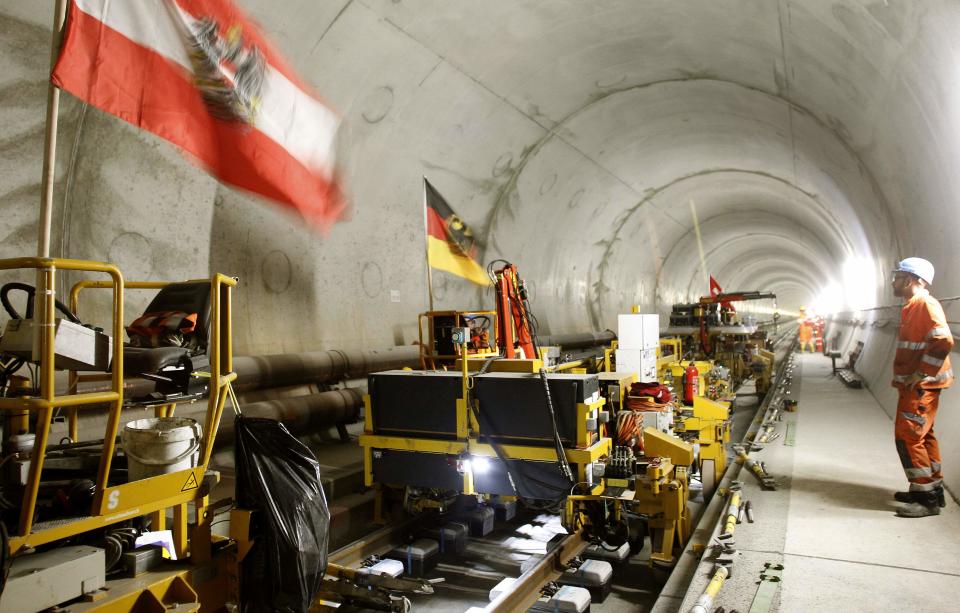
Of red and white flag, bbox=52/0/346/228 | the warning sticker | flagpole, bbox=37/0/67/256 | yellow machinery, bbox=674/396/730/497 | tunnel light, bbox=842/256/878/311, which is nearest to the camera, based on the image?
flagpole, bbox=37/0/67/256

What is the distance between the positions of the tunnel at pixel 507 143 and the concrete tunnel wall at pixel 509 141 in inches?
1.1

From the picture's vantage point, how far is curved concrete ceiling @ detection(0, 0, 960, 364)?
5.99 m

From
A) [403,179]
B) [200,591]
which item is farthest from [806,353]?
[200,591]

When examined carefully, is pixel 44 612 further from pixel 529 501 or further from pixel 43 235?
pixel 529 501

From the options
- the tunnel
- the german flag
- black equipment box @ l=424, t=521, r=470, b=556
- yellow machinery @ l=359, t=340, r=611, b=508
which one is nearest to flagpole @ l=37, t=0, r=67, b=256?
the tunnel

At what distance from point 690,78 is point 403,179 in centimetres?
473

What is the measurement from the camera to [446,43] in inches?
326

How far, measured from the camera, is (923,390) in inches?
207

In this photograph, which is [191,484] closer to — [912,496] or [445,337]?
[912,496]

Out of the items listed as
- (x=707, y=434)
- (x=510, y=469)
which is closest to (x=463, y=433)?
(x=510, y=469)

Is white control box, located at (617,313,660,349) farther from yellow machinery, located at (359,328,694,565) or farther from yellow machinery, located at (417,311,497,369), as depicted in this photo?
yellow machinery, located at (359,328,694,565)

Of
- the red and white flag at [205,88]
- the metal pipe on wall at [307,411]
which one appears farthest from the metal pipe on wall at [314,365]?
the red and white flag at [205,88]

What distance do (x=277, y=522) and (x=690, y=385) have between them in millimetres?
6942

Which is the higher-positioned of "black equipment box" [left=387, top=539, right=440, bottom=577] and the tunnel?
the tunnel
